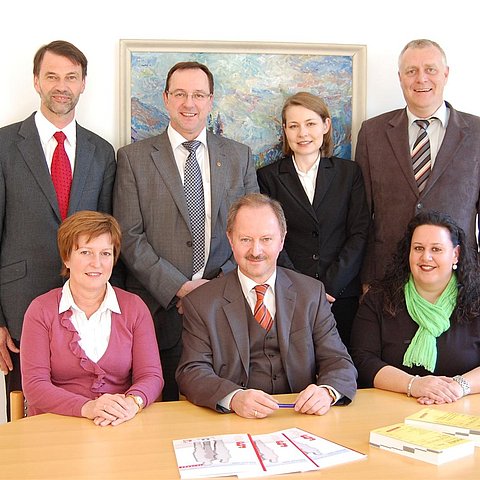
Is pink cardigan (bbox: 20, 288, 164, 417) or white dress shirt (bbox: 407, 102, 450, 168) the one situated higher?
white dress shirt (bbox: 407, 102, 450, 168)

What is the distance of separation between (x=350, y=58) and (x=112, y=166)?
4.57ft

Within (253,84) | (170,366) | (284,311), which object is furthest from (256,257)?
(253,84)

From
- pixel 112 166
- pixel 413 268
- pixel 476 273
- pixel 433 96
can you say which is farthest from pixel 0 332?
pixel 433 96

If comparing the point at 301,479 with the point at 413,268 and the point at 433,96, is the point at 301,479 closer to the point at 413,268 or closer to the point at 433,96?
the point at 413,268

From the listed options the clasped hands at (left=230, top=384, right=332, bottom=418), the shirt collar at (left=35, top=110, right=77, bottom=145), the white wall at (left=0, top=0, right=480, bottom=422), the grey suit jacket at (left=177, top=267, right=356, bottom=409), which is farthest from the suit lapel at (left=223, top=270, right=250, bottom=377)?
the white wall at (left=0, top=0, right=480, bottom=422)

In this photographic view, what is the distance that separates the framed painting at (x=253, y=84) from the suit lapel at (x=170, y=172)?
36cm

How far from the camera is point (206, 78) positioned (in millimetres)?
3301

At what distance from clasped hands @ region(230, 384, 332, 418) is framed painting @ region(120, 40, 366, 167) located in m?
1.65

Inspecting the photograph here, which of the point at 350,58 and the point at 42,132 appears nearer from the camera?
the point at 42,132

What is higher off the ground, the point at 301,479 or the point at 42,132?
the point at 42,132

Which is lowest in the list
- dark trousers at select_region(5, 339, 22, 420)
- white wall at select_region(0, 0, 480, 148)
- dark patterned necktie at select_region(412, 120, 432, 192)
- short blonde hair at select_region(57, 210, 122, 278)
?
dark trousers at select_region(5, 339, 22, 420)

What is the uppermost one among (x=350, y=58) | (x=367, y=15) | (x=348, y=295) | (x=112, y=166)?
(x=367, y=15)

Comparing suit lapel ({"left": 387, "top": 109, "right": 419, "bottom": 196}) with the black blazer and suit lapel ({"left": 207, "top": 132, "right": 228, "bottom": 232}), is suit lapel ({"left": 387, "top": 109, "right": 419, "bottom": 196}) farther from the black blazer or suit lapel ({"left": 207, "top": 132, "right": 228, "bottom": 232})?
suit lapel ({"left": 207, "top": 132, "right": 228, "bottom": 232})

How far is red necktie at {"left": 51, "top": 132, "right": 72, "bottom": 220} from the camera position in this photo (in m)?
3.19
